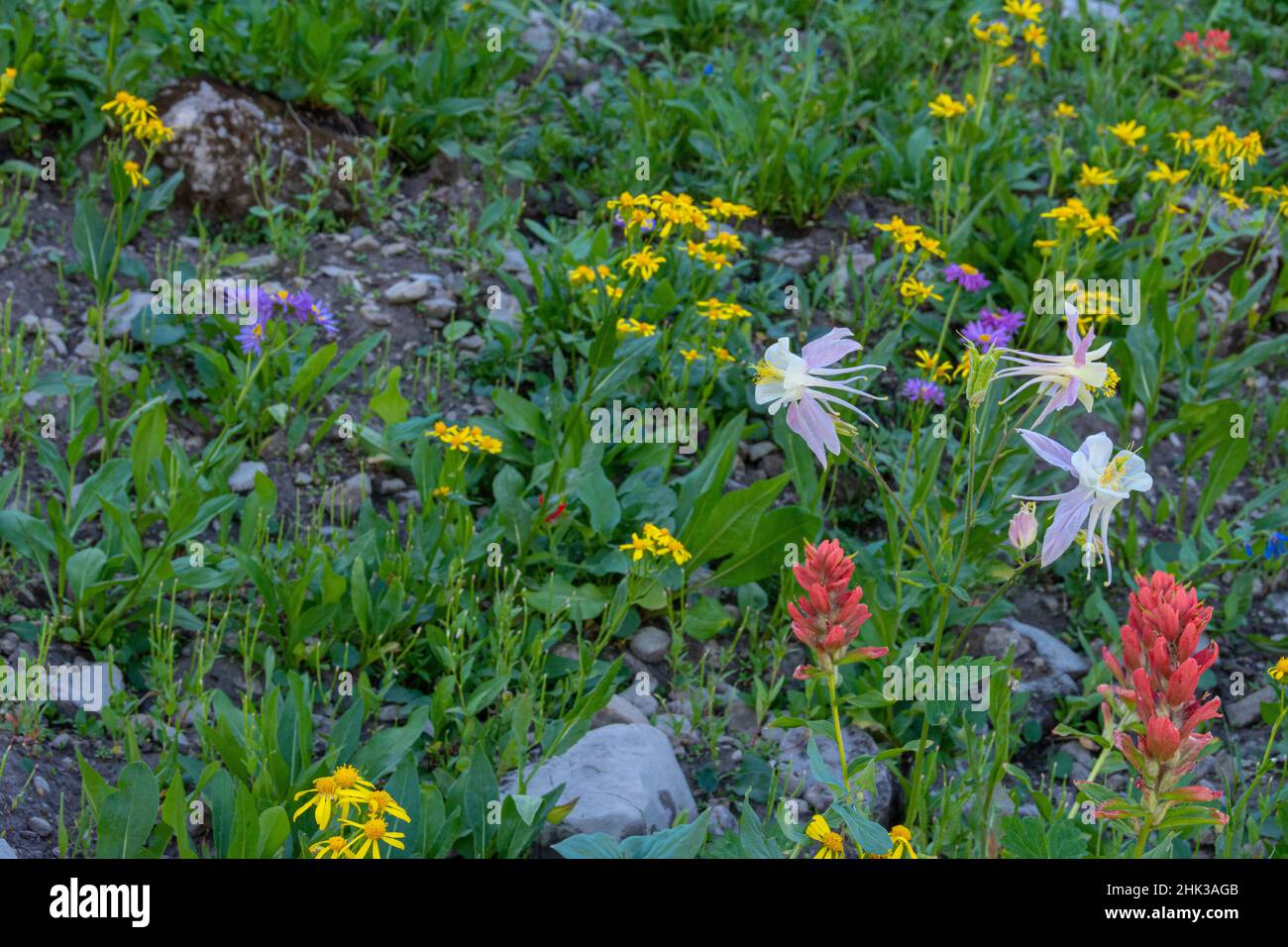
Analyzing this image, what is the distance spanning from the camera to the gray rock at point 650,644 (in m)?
3.49

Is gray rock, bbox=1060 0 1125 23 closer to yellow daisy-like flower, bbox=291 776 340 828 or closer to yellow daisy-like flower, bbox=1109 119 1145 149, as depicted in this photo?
yellow daisy-like flower, bbox=1109 119 1145 149

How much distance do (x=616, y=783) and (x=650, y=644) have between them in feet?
2.24

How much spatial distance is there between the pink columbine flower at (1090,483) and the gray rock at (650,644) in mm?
1686

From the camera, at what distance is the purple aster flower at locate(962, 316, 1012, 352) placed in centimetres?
379

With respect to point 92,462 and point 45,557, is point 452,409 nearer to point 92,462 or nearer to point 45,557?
point 92,462

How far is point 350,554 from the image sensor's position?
11.1ft

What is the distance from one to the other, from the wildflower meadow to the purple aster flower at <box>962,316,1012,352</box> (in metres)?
0.13

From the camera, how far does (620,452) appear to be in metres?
3.82

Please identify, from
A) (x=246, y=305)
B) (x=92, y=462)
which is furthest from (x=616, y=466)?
(x=92, y=462)

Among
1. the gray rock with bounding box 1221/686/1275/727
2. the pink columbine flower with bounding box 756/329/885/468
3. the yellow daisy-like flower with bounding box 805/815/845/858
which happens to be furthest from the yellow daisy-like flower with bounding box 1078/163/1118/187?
the yellow daisy-like flower with bounding box 805/815/845/858

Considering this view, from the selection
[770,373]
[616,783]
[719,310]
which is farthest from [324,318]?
[770,373]

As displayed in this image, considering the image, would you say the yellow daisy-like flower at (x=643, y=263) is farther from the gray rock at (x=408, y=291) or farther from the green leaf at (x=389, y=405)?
the gray rock at (x=408, y=291)

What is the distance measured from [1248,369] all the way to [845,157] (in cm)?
167

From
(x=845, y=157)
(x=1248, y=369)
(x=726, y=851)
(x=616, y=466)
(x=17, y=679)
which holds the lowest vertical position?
Answer: (x=726, y=851)
